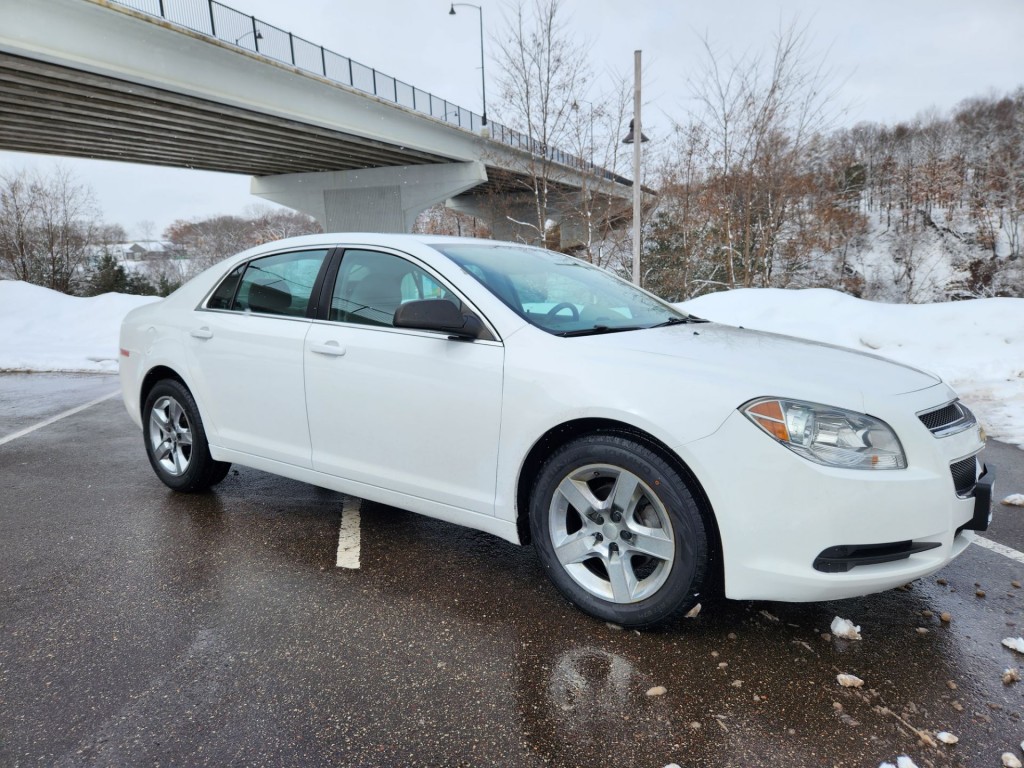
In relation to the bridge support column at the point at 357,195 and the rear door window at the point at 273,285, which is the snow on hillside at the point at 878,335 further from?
the bridge support column at the point at 357,195

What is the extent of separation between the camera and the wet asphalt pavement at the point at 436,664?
6.50 feet

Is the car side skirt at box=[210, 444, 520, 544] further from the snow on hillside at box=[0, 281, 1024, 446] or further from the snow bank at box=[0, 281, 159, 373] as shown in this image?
the snow bank at box=[0, 281, 159, 373]

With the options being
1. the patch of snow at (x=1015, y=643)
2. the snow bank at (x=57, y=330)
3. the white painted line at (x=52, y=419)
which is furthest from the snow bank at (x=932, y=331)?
the snow bank at (x=57, y=330)

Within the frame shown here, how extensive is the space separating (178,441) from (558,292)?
2.77 meters

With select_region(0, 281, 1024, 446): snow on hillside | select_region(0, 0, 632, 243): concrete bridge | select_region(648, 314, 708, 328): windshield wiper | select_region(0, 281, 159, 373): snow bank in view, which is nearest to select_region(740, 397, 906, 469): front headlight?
select_region(648, 314, 708, 328): windshield wiper

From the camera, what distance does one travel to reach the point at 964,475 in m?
2.42

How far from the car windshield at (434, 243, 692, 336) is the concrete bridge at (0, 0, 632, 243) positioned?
15.6 m

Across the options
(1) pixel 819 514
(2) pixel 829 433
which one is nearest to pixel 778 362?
(2) pixel 829 433

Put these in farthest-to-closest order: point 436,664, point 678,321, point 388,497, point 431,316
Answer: point 678,321 < point 388,497 < point 431,316 < point 436,664

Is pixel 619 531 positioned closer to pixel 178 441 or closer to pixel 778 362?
pixel 778 362

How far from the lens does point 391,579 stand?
3.10 meters

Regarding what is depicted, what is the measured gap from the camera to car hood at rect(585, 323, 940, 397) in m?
2.35

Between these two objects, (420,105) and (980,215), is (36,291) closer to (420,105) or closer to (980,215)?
(420,105)

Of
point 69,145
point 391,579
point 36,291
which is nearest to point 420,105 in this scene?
point 69,145
